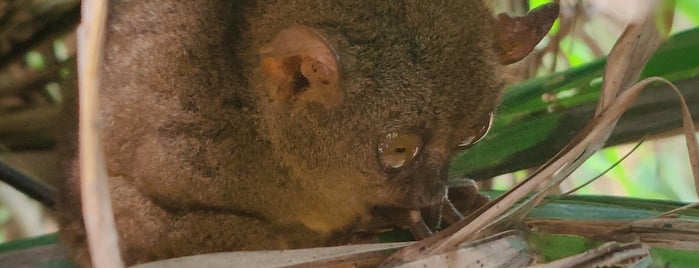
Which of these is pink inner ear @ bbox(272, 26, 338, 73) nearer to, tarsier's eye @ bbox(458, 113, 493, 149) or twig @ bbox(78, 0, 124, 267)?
tarsier's eye @ bbox(458, 113, 493, 149)

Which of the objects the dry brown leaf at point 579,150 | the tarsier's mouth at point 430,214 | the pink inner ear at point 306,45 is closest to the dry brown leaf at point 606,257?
the dry brown leaf at point 579,150

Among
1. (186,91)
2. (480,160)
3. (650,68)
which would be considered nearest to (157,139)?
(186,91)

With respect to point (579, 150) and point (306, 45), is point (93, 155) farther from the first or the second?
point (579, 150)

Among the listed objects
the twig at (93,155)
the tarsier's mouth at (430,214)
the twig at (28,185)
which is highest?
the twig at (28,185)

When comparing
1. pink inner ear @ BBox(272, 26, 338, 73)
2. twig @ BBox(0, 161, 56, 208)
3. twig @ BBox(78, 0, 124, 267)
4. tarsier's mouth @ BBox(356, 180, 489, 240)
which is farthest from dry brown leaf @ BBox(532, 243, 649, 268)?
twig @ BBox(0, 161, 56, 208)

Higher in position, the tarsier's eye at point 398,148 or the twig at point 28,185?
the twig at point 28,185

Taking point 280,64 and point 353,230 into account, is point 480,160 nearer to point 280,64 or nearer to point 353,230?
point 353,230

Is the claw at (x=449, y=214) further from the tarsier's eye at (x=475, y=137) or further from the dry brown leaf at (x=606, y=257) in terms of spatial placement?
the dry brown leaf at (x=606, y=257)
